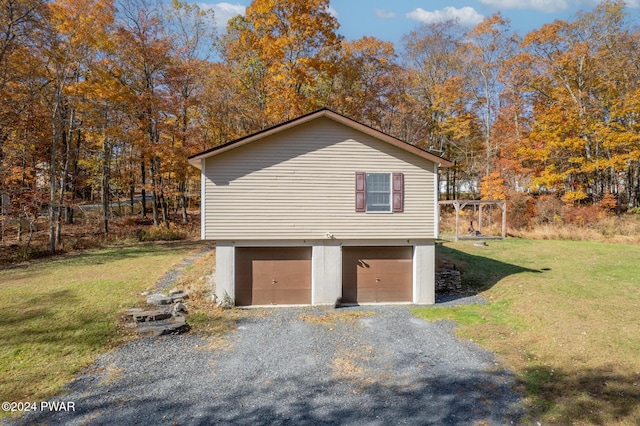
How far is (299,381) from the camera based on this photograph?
282 inches

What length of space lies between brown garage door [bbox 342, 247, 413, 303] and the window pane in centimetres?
155

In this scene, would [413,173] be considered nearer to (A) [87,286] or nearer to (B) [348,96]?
(A) [87,286]

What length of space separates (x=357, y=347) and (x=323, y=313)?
283cm

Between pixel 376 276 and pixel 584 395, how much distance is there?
Result: 23.4ft

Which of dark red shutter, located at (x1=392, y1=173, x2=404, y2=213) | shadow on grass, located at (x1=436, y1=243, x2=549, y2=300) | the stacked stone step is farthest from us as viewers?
shadow on grass, located at (x1=436, y1=243, x2=549, y2=300)

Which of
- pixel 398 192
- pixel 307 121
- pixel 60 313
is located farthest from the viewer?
pixel 398 192

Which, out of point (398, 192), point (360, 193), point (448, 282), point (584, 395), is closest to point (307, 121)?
point (360, 193)

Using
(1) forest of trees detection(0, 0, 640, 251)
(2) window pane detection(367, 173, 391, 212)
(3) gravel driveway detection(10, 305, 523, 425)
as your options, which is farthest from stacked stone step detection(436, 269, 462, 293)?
(1) forest of trees detection(0, 0, 640, 251)

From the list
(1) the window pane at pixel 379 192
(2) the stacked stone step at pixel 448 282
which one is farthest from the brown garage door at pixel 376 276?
(2) the stacked stone step at pixel 448 282

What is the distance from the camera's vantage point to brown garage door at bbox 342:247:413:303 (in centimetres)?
1280

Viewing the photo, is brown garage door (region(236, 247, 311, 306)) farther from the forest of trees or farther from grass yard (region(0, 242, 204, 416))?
the forest of trees

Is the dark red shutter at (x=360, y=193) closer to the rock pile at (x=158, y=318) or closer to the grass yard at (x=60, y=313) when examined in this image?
the rock pile at (x=158, y=318)

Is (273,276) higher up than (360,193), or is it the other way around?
(360,193)

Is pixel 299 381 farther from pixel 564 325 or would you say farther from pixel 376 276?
pixel 564 325
